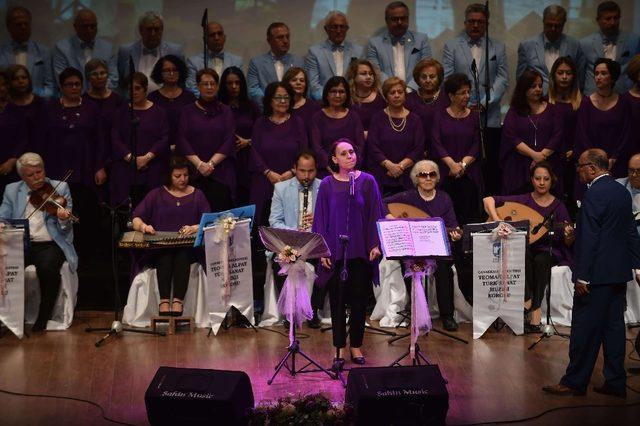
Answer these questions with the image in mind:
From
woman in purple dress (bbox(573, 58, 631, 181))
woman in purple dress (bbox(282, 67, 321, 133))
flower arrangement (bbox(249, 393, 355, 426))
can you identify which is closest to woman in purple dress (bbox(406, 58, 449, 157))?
woman in purple dress (bbox(282, 67, 321, 133))

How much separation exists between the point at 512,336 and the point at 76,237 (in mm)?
4208

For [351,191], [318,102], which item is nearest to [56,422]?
[351,191]

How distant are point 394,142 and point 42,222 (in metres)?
3.17

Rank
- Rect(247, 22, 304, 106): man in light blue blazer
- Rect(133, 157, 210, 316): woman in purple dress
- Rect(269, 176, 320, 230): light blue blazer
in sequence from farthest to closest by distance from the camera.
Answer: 1. Rect(247, 22, 304, 106): man in light blue blazer
2. Rect(269, 176, 320, 230): light blue blazer
3. Rect(133, 157, 210, 316): woman in purple dress

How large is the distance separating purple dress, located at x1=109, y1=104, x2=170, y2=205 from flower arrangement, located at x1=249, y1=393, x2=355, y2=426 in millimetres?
4059

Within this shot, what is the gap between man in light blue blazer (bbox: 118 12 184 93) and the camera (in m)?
9.83

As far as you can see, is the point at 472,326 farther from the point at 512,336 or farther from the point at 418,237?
the point at 418,237

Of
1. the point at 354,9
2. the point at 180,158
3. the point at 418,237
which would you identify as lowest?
the point at 418,237

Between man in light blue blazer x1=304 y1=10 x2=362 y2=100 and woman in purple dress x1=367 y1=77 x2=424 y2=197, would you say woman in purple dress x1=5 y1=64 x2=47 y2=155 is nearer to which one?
man in light blue blazer x1=304 y1=10 x2=362 y2=100

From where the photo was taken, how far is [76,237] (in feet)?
31.3

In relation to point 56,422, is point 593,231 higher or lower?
higher

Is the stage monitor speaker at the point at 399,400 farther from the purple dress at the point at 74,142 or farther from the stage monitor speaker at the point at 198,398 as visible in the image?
the purple dress at the point at 74,142

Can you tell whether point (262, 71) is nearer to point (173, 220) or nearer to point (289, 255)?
point (173, 220)

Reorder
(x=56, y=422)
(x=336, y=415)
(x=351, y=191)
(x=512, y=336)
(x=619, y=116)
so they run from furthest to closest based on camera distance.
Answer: (x=619, y=116)
(x=512, y=336)
(x=351, y=191)
(x=56, y=422)
(x=336, y=415)
